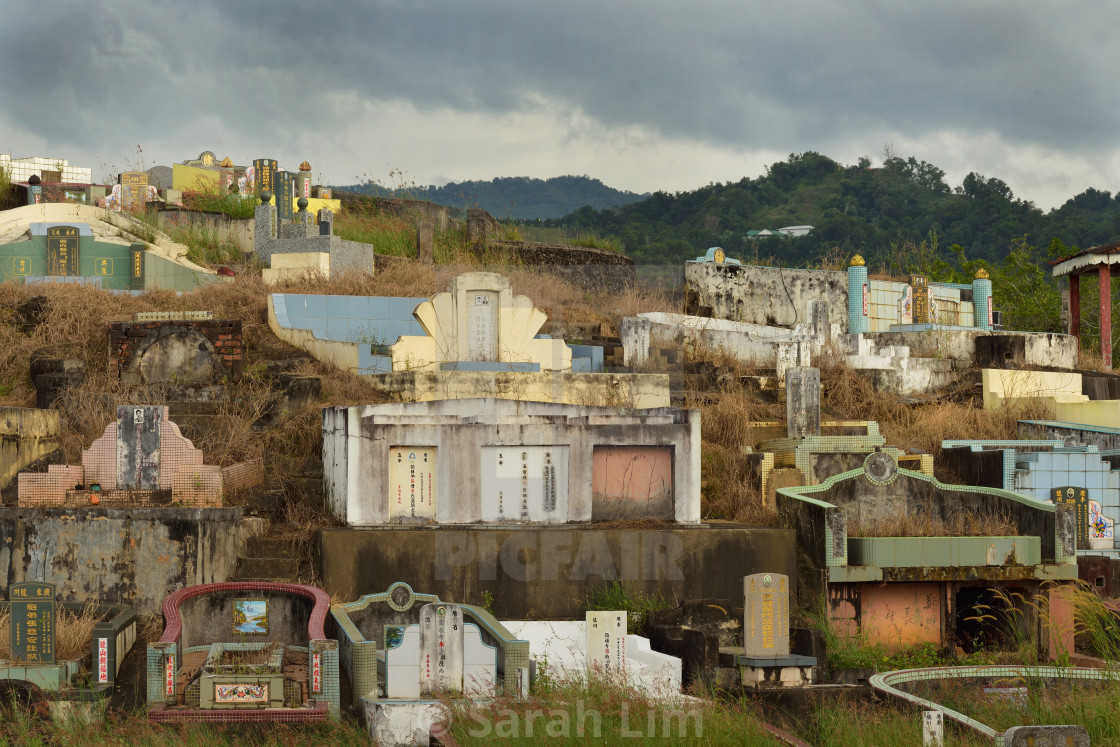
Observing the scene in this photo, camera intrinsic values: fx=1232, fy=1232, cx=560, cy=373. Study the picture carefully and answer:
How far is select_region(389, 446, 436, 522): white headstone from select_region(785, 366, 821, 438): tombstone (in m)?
7.15

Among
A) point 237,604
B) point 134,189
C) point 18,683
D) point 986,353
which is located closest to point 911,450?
point 986,353

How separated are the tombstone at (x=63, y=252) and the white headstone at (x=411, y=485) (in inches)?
554

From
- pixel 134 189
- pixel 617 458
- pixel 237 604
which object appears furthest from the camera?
pixel 134 189

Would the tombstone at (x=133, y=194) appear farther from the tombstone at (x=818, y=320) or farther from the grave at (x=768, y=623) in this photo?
the grave at (x=768, y=623)

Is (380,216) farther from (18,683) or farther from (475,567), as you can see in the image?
(18,683)

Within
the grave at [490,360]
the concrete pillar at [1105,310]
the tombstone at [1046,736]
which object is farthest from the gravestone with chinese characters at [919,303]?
the tombstone at [1046,736]

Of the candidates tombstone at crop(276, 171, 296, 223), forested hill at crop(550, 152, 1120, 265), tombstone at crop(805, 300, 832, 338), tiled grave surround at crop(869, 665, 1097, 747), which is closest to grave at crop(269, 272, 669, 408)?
tiled grave surround at crop(869, 665, 1097, 747)

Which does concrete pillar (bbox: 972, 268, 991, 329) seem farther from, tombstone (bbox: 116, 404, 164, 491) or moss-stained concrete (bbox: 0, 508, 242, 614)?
moss-stained concrete (bbox: 0, 508, 242, 614)

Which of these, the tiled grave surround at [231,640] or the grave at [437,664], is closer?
the tiled grave surround at [231,640]

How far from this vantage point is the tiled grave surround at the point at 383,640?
528 inches

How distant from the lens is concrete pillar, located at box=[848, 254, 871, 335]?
29.9 meters

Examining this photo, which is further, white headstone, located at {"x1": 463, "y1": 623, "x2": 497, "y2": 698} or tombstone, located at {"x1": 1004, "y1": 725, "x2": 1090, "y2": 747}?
white headstone, located at {"x1": 463, "y1": 623, "x2": 497, "y2": 698}

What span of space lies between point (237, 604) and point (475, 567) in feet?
10.5

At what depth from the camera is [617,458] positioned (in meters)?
18.2
